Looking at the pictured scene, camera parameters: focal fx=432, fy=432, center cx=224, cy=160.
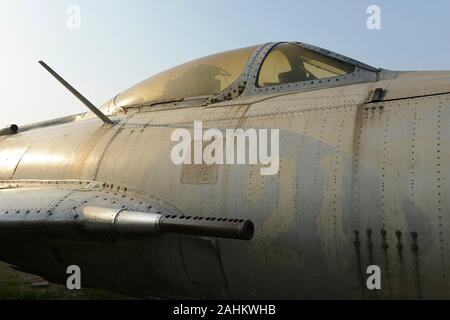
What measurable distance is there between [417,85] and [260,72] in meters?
2.01

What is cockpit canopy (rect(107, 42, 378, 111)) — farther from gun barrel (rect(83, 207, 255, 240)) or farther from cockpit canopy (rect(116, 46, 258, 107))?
gun barrel (rect(83, 207, 255, 240))

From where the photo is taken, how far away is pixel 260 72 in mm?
5531

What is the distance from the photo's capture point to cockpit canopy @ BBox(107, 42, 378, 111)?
5.19 metres

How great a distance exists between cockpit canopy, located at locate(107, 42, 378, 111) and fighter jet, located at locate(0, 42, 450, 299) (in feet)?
0.06

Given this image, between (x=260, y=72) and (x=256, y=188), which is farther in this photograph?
(x=260, y=72)

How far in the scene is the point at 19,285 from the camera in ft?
30.6

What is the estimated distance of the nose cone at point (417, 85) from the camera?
3.95 m

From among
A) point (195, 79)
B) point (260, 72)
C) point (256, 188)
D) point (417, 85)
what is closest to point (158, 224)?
point (256, 188)

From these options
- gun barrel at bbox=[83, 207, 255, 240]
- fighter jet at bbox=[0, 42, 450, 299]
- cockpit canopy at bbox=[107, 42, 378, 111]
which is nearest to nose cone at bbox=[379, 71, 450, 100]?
fighter jet at bbox=[0, 42, 450, 299]

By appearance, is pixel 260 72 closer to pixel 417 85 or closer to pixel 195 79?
pixel 195 79

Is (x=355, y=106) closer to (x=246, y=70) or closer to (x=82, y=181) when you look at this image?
(x=246, y=70)

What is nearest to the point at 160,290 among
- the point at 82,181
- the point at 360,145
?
the point at 82,181

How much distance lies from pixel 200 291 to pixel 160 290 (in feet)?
2.18

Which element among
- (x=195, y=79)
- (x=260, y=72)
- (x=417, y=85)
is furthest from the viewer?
(x=195, y=79)
